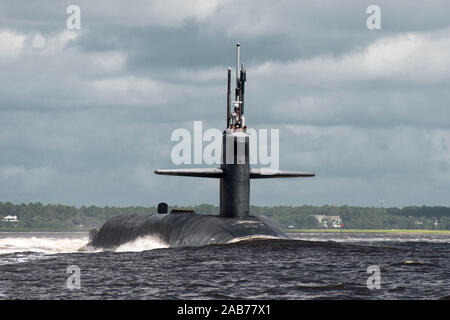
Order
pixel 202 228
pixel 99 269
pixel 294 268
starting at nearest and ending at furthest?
pixel 294 268 < pixel 99 269 < pixel 202 228

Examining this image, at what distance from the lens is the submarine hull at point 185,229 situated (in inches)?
1485

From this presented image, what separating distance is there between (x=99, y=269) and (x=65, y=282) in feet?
15.0

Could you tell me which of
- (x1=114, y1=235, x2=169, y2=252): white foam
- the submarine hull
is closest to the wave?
the submarine hull

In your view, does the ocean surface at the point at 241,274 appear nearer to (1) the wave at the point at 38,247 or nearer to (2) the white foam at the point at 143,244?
(2) the white foam at the point at 143,244

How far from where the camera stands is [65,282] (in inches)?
1003

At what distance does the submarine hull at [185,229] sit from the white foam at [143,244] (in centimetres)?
25

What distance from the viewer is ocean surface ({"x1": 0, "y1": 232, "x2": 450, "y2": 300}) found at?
2234cm

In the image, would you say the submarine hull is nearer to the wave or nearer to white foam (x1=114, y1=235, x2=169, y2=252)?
white foam (x1=114, y1=235, x2=169, y2=252)

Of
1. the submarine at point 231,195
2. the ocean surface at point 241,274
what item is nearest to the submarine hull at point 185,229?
the submarine at point 231,195

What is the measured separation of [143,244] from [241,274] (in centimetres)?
1977

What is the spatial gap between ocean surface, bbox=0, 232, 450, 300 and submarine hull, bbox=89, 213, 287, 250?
1.36 m
